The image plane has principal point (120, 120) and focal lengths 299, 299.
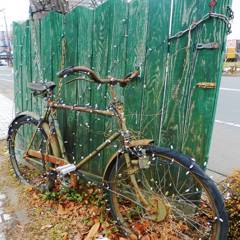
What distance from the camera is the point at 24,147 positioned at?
174 inches

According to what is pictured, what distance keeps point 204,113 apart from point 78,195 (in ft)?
5.71

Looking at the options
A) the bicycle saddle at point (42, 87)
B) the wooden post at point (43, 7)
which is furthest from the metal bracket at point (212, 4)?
the wooden post at point (43, 7)

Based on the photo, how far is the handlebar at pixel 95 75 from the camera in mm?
2629

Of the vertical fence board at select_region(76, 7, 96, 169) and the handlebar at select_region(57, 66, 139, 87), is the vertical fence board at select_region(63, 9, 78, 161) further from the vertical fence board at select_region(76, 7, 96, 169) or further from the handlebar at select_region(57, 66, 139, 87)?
the handlebar at select_region(57, 66, 139, 87)

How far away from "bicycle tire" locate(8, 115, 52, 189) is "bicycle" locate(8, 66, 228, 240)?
8cm

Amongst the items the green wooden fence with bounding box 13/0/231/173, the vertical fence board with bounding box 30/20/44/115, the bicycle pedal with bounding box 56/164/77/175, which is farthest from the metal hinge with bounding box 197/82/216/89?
the vertical fence board with bounding box 30/20/44/115

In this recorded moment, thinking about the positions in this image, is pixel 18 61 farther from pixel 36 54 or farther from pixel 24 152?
pixel 24 152

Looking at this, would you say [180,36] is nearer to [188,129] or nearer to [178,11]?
[178,11]

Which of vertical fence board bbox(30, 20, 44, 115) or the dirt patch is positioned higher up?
vertical fence board bbox(30, 20, 44, 115)

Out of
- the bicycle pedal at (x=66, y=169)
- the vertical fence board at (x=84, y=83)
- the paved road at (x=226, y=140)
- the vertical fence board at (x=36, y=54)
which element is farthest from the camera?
the paved road at (x=226, y=140)

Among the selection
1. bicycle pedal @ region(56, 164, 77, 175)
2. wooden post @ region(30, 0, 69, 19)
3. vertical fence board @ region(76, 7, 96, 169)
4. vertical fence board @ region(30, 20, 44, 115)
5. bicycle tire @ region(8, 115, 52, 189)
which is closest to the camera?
bicycle pedal @ region(56, 164, 77, 175)

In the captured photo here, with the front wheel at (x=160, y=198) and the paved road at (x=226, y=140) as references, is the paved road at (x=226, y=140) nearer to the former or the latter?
the paved road at (x=226, y=140)

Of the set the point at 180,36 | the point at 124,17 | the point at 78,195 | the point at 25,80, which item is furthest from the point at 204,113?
the point at 25,80

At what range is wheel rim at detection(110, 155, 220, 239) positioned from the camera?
2666 millimetres
